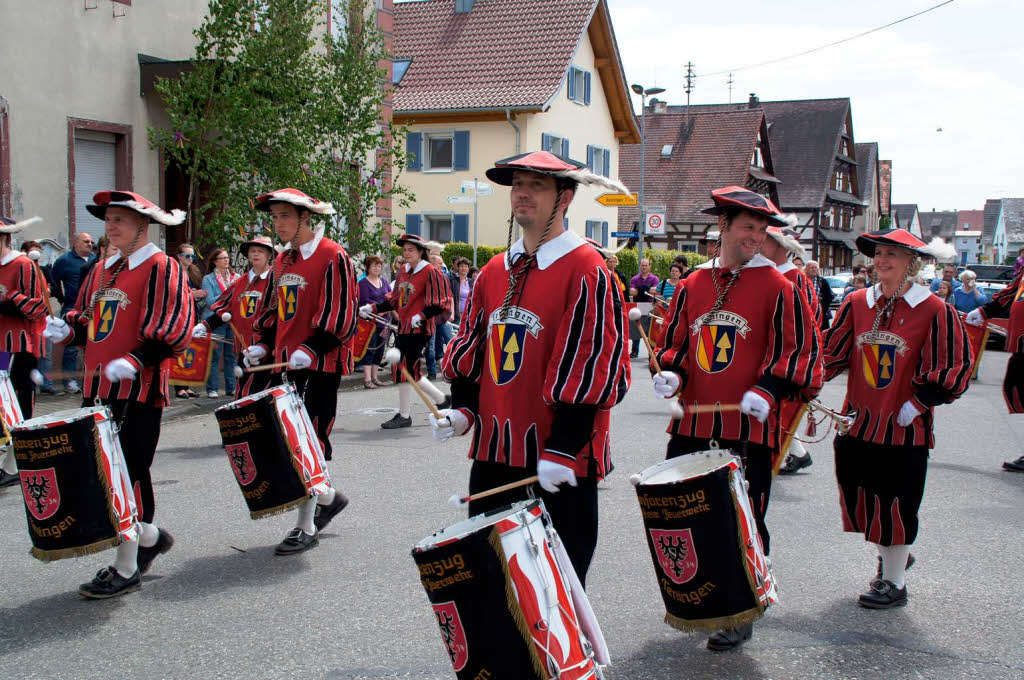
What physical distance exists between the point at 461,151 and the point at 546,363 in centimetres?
2752

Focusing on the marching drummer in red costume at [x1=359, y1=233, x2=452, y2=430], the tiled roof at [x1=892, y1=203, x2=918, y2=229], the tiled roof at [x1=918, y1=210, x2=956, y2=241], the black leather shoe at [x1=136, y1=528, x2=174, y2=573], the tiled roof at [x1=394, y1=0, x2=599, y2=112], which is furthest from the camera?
the tiled roof at [x1=918, y1=210, x2=956, y2=241]

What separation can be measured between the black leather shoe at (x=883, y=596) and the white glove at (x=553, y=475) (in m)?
2.37

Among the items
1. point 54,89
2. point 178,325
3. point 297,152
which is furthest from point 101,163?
point 178,325

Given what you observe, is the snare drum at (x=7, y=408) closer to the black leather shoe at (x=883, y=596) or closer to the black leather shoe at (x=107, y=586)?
the black leather shoe at (x=107, y=586)

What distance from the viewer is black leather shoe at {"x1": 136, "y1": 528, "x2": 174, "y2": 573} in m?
5.02

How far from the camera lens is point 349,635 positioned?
14.1 ft

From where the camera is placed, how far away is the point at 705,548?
3654 millimetres

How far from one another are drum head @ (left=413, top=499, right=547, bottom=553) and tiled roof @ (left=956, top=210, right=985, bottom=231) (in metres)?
150

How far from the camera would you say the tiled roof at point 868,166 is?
221 ft

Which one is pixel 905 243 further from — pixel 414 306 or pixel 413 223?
pixel 413 223

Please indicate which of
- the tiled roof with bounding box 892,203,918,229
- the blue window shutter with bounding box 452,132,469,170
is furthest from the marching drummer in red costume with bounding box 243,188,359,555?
the tiled roof with bounding box 892,203,918,229

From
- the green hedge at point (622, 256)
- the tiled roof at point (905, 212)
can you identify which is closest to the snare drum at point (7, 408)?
the green hedge at point (622, 256)

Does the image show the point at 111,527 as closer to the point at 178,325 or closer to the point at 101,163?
the point at 178,325

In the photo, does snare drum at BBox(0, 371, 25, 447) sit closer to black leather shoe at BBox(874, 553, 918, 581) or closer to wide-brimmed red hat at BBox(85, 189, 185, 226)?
wide-brimmed red hat at BBox(85, 189, 185, 226)
